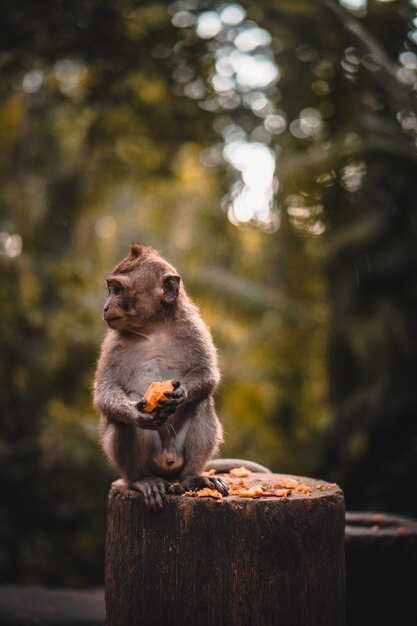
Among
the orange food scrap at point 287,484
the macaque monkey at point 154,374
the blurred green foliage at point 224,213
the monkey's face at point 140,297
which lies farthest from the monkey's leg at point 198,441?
the blurred green foliage at point 224,213

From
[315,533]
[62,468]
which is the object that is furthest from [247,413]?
[315,533]

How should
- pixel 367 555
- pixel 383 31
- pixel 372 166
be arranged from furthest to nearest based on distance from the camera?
1. pixel 372 166
2. pixel 383 31
3. pixel 367 555

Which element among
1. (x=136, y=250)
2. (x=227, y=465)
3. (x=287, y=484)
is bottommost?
(x=227, y=465)

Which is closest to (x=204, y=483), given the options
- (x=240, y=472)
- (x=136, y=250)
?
(x=240, y=472)

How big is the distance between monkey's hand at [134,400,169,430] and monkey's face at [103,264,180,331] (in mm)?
547

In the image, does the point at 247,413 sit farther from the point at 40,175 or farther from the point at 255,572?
the point at 255,572

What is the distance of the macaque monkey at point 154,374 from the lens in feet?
12.8

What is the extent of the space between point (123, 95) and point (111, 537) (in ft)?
16.5

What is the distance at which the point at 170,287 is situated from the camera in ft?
13.4

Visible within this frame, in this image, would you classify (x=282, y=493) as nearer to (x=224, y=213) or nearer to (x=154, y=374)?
(x=154, y=374)

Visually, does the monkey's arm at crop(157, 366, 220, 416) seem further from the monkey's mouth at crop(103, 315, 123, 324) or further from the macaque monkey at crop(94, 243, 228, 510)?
the monkey's mouth at crop(103, 315, 123, 324)

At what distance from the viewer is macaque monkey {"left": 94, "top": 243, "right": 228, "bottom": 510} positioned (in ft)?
12.8

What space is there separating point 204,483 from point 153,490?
29cm

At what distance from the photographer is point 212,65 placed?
290 inches
